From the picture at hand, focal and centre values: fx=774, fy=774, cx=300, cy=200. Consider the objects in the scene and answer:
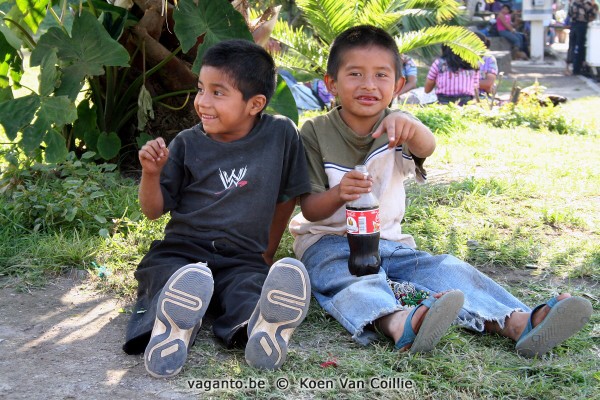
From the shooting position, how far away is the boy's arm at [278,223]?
3285 millimetres

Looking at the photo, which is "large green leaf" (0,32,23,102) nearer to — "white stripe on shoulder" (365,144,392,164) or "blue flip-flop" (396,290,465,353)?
"white stripe on shoulder" (365,144,392,164)

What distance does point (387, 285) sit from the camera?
9.61 ft

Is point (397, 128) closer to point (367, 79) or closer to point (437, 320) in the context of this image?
point (367, 79)

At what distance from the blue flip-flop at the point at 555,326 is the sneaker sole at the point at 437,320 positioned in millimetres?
309

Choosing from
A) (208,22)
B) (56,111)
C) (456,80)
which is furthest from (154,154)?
(456,80)

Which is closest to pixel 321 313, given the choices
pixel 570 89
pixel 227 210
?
pixel 227 210

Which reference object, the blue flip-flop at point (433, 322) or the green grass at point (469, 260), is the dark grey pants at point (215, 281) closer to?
the green grass at point (469, 260)

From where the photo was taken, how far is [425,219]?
437cm

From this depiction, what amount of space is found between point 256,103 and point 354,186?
58 cm

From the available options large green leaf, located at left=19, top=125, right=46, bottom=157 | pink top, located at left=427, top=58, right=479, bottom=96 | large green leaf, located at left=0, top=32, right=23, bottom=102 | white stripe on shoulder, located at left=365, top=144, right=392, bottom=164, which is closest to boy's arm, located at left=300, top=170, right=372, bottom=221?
white stripe on shoulder, located at left=365, top=144, right=392, bottom=164

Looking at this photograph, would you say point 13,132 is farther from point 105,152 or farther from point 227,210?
point 227,210

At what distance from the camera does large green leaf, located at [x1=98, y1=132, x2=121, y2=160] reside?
15.1ft

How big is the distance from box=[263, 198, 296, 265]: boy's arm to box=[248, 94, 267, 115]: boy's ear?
0.40 metres

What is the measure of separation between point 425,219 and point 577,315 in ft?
6.06
